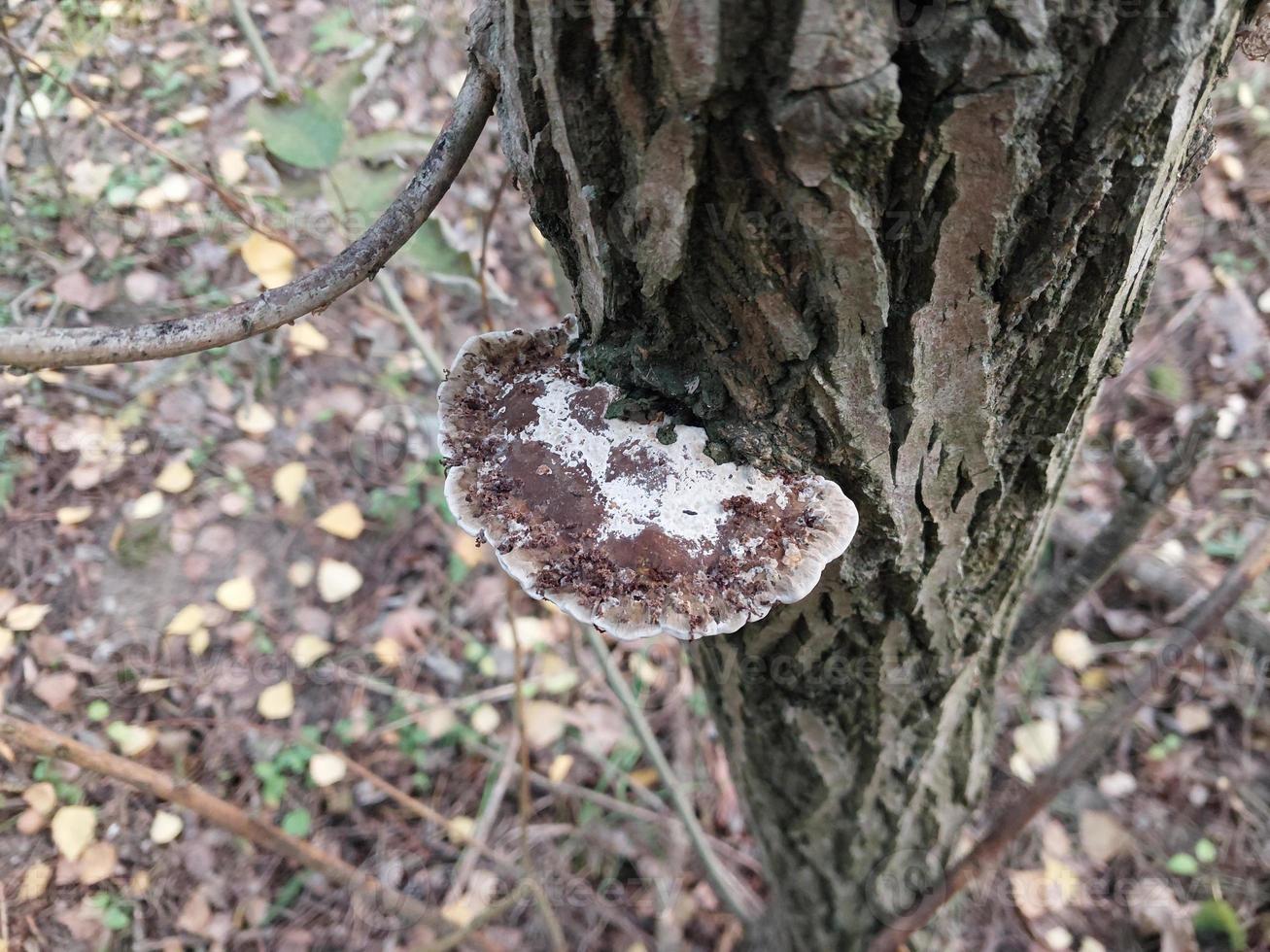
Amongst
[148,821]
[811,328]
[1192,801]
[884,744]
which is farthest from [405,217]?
[1192,801]

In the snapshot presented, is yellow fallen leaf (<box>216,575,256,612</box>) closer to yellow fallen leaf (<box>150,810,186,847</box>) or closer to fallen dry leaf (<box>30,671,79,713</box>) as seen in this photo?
fallen dry leaf (<box>30,671,79,713</box>)

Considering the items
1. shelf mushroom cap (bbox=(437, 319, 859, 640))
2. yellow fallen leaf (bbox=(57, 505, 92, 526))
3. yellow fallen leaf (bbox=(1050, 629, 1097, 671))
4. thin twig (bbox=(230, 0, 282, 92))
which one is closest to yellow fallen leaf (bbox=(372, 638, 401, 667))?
yellow fallen leaf (bbox=(57, 505, 92, 526))

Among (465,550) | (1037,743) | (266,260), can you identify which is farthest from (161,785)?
(1037,743)

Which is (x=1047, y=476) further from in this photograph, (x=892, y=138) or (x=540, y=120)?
(x=540, y=120)

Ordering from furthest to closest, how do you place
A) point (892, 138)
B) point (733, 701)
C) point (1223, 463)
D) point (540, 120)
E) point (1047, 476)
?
1. point (1223, 463)
2. point (733, 701)
3. point (1047, 476)
4. point (540, 120)
5. point (892, 138)

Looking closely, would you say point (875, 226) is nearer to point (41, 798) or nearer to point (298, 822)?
point (298, 822)

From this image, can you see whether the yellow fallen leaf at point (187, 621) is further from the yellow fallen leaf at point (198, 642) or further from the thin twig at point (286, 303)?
the thin twig at point (286, 303)

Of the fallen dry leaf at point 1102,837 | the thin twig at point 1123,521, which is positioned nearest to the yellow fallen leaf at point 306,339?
the thin twig at point 1123,521
